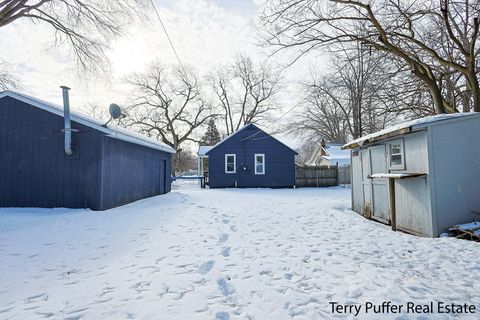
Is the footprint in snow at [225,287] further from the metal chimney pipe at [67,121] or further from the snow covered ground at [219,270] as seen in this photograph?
the metal chimney pipe at [67,121]

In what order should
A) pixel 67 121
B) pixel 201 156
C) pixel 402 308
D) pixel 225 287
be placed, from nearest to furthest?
pixel 402 308
pixel 225 287
pixel 67 121
pixel 201 156

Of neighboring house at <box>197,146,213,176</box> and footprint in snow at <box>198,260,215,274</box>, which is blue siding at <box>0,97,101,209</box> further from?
neighboring house at <box>197,146,213,176</box>

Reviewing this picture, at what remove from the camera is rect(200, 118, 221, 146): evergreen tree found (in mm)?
32750

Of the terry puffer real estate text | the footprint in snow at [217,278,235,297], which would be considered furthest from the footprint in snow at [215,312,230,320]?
the terry puffer real estate text

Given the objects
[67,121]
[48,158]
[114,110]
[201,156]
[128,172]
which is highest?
[114,110]

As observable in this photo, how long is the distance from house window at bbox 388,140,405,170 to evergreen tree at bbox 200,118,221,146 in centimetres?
2706

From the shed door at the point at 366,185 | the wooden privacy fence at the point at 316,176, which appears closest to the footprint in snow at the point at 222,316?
the shed door at the point at 366,185

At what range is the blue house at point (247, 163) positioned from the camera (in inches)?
711

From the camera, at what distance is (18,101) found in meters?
8.06

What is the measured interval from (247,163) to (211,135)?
721 inches

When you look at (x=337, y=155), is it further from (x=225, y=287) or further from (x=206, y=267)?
(x=225, y=287)

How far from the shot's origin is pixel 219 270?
332 centimetres

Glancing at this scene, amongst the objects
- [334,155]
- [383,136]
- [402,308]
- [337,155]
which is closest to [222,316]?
[402,308]

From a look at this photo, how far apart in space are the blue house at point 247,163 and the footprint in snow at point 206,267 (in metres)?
14.5
